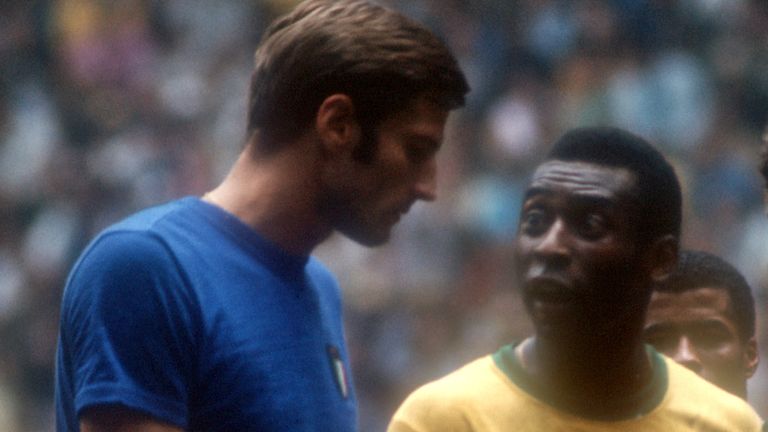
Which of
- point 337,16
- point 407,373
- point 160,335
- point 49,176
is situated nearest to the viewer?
point 160,335

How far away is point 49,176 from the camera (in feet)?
39.1

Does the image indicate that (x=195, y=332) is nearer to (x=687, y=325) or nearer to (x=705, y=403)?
(x=705, y=403)

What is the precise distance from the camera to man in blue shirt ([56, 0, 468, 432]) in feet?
9.89

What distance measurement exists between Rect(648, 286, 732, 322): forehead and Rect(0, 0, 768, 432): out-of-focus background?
14.0 feet

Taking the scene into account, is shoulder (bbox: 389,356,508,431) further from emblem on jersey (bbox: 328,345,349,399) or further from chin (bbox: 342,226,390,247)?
chin (bbox: 342,226,390,247)

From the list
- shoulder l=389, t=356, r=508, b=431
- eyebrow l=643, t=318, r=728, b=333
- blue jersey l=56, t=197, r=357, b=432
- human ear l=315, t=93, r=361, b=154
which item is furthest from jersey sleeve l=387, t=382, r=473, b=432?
eyebrow l=643, t=318, r=728, b=333

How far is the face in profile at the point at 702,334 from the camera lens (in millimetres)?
4148

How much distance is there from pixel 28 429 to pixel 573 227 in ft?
26.7

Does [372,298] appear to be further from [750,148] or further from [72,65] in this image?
[72,65]

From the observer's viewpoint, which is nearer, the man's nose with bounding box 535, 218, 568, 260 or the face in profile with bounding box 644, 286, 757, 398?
the man's nose with bounding box 535, 218, 568, 260

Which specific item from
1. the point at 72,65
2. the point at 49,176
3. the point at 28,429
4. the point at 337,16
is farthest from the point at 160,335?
the point at 72,65

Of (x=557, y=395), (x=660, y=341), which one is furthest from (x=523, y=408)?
(x=660, y=341)

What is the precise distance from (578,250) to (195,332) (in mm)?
718

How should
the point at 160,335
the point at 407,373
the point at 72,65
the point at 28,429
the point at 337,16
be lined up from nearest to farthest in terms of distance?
the point at 160,335
the point at 337,16
the point at 407,373
the point at 28,429
the point at 72,65
